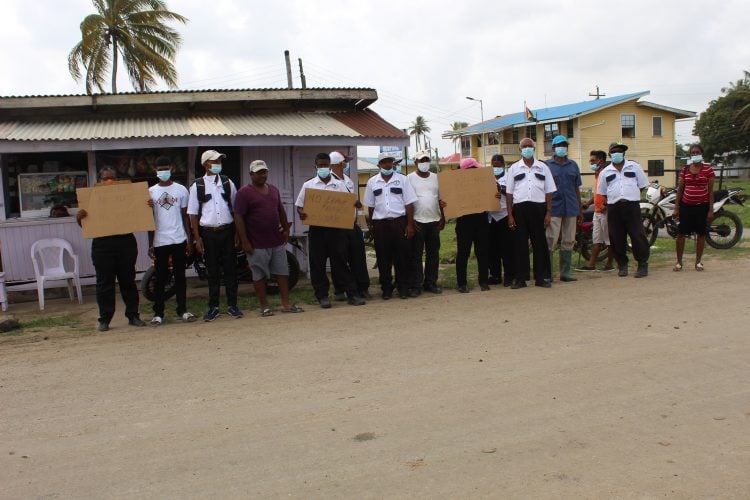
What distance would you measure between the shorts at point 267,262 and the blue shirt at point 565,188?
3.94 m

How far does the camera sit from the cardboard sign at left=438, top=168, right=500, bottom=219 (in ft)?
30.0

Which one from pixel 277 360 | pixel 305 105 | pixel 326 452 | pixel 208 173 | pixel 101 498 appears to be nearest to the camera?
pixel 101 498

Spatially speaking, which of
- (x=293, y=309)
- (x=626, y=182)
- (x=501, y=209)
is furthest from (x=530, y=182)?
(x=293, y=309)

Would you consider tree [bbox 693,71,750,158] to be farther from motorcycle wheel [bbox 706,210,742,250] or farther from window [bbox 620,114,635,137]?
motorcycle wheel [bbox 706,210,742,250]

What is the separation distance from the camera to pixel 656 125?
4425cm

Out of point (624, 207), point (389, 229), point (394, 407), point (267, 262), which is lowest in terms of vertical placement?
point (394, 407)

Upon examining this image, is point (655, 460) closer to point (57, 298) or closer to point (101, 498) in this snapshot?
point (101, 498)

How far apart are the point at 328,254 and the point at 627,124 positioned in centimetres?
3953

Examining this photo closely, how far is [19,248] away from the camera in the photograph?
31.8ft

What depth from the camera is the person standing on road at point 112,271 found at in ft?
25.3

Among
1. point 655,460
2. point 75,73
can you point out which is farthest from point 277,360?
point 75,73

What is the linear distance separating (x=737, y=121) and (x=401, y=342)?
55.8m

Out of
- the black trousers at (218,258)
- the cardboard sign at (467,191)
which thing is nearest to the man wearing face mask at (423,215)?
the cardboard sign at (467,191)

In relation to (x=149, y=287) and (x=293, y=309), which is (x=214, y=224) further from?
(x=149, y=287)
